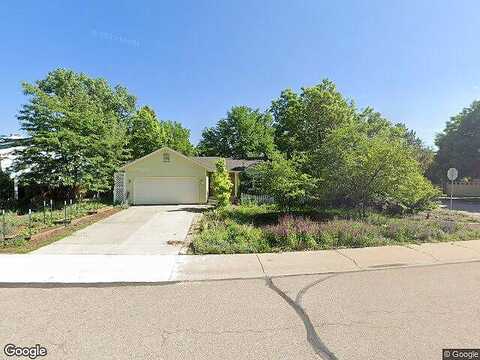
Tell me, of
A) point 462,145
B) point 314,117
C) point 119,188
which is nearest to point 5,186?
point 119,188

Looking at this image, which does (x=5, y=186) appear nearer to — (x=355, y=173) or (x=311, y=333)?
(x=355, y=173)

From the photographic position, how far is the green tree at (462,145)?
3177cm

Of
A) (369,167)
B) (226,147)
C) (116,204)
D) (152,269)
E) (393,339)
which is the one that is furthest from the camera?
(226,147)

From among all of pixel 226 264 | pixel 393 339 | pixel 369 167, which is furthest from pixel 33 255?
pixel 369 167

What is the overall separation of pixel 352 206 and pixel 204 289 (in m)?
12.0

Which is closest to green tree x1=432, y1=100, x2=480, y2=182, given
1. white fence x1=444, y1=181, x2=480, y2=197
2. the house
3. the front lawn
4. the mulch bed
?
white fence x1=444, y1=181, x2=480, y2=197

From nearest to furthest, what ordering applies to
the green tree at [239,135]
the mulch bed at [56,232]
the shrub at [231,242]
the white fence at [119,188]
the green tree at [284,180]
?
the shrub at [231,242] → the mulch bed at [56,232] → the green tree at [284,180] → the white fence at [119,188] → the green tree at [239,135]

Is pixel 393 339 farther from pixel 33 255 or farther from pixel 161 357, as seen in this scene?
pixel 33 255

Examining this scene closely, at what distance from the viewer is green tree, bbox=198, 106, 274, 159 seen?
1678 inches

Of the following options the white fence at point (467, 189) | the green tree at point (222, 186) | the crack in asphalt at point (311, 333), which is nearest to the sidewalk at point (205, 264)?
the crack in asphalt at point (311, 333)

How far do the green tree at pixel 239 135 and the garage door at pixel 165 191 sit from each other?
65.0 ft

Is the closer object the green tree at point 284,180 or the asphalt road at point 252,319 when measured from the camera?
the asphalt road at point 252,319

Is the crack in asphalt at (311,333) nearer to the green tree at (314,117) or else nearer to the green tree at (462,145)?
the green tree at (314,117)

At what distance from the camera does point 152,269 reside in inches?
256
